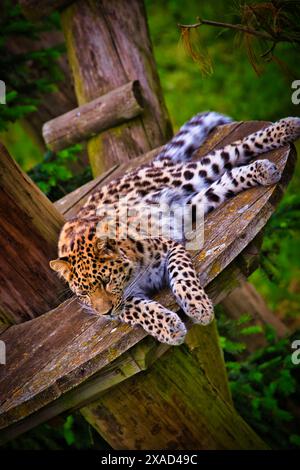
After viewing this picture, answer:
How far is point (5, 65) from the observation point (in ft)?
25.1

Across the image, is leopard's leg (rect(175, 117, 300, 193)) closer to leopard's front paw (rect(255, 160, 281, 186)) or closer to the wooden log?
leopard's front paw (rect(255, 160, 281, 186))

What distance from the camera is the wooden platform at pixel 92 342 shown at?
3.87 metres

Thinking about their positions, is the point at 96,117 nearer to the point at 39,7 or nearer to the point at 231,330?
the point at 39,7

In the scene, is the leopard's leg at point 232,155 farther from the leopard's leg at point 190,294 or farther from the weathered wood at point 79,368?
the leopard's leg at point 190,294

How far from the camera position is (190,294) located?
3.95 meters

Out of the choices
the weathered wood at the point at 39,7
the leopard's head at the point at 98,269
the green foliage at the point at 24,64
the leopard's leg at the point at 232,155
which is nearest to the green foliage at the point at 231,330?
the leopard's leg at the point at 232,155

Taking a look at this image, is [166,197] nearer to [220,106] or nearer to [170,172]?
[170,172]

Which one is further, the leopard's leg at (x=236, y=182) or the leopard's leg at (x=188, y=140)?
the leopard's leg at (x=188, y=140)

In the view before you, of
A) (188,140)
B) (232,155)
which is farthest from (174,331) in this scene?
(188,140)

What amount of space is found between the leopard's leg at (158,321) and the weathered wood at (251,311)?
134 inches

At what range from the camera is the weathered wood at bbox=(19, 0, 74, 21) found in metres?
6.56

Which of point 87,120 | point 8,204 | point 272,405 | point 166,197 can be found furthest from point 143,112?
point 272,405

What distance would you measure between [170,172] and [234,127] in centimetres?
73

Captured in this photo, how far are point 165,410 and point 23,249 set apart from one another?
1558mm
